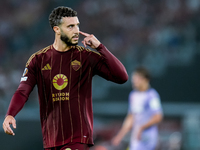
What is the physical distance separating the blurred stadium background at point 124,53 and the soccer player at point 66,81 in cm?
592

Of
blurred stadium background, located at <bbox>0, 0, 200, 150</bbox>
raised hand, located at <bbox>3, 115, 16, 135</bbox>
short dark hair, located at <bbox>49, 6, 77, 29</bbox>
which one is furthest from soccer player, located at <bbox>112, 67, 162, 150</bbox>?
raised hand, located at <bbox>3, 115, 16, 135</bbox>

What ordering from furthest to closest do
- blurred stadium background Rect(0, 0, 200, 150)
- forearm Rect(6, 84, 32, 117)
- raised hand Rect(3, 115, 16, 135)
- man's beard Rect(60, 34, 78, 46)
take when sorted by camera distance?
blurred stadium background Rect(0, 0, 200, 150) → man's beard Rect(60, 34, 78, 46) → forearm Rect(6, 84, 32, 117) → raised hand Rect(3, 115, 16, 135)

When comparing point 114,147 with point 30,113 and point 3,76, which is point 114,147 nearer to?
point 30,113

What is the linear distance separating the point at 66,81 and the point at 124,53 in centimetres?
981

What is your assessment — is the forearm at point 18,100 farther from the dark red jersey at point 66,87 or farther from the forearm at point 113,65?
the forearm at point 113,65

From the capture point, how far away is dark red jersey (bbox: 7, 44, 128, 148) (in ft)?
13.8

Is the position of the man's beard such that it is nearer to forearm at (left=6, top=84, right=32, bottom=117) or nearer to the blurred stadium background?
forearm at (left=6, top=84, right=32, bottom=117)

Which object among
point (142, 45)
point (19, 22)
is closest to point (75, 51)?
point (142, 45)

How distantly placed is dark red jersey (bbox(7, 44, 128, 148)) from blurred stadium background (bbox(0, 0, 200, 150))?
5.91m

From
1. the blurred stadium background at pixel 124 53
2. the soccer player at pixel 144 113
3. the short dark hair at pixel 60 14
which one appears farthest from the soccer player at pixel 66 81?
the blurred stadium background at pixel 124 53

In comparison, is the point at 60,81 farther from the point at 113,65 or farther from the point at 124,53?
the point at 124,53

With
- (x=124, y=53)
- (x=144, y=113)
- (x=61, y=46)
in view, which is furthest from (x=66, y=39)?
(x=124, y=53)

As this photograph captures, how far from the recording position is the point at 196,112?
35.9ft

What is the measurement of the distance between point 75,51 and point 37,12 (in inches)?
509
